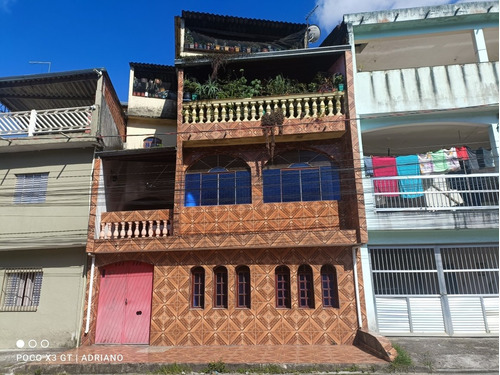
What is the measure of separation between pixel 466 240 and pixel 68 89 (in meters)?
13.5

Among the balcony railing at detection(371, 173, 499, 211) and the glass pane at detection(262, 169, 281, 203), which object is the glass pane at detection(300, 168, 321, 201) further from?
the balcony railing at detection(371, 173, 499, 211)

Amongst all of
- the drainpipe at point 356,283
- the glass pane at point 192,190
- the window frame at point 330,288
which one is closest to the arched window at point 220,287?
the glass pane at point 192,190

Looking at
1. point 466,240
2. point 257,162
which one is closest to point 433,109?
point 466,240

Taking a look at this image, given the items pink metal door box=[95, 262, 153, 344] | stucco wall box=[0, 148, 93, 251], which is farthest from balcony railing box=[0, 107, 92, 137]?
pink metal door box=[95, 262, 153, 344]

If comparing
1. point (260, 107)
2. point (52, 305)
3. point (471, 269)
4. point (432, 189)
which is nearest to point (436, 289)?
point (471, 269)

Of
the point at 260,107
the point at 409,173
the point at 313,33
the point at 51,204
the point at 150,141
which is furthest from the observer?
the point at 150,141

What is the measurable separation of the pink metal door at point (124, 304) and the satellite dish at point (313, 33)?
9966 millimetres

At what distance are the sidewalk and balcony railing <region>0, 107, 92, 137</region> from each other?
21.1 ft

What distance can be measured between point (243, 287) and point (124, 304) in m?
3.47

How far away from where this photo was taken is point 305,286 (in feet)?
31.2

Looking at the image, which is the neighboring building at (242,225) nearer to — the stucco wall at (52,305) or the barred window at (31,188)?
the stucco wall at (52,305)

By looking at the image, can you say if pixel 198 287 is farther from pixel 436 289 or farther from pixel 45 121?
pixel 45 121

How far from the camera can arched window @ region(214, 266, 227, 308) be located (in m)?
9.71

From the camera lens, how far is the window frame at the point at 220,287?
382 inches
